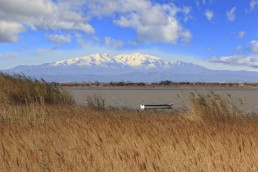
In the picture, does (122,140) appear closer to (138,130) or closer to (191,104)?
(138,130)

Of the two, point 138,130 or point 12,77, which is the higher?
point 12,77

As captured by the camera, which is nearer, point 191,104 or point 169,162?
point 169,162

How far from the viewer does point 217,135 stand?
7363 millimetres

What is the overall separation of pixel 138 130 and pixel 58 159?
97.7 inches

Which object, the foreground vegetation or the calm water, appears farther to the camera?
the calm water

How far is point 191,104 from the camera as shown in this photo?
413 inches

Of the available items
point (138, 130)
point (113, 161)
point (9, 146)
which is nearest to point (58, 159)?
point (113, 161)

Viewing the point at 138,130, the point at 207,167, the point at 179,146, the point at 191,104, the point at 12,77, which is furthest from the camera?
the point at 12,77

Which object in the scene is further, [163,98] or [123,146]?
[163,98]

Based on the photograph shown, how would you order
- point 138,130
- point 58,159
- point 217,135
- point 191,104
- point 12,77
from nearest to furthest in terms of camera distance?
point 58,159 → point 217,135 → point 138,130 → point 191,104 → point 12,77

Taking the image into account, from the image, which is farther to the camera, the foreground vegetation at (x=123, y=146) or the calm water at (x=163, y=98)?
the calm water at (x=163, y=98)

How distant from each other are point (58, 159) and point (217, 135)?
308cm

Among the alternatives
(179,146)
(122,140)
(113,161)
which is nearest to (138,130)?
(122,140)

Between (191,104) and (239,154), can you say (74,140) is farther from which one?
(191,104)
